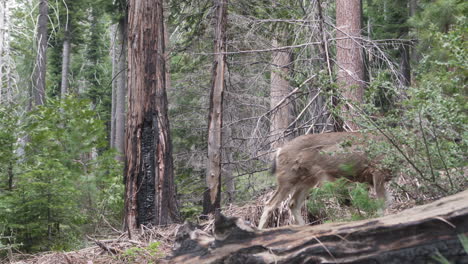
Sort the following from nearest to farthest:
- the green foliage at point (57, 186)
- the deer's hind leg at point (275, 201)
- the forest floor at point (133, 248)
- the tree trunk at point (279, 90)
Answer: the forest floor at point (133, 248)
the deer's hind leg at point (275, 201)
the tree trunk at point (279, 90)
the green foliage at point (57, 186)

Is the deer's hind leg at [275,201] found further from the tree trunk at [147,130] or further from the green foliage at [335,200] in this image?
the tree trunk at [147,130]

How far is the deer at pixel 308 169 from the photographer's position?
20.6ft

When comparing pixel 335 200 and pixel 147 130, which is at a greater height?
pixel 147 130

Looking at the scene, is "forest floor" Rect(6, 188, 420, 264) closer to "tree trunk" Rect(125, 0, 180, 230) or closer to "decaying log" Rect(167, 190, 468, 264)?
"tree trunk" Rect(125, 0, 180, 230)

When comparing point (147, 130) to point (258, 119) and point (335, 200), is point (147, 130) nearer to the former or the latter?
point (258, 119)

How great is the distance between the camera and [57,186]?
27.9 ft

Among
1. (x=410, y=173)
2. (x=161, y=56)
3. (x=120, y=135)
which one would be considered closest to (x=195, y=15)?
(x=161, y=56)

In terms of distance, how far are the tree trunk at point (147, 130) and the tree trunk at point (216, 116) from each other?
8.88 ft

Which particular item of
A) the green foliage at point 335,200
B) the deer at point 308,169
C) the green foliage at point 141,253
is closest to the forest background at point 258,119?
the deer at point 308,169

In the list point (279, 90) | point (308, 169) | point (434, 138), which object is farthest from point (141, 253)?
point (279, 90)

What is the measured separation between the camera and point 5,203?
826 centimetres

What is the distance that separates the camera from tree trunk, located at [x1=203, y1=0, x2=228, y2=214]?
1111 cm

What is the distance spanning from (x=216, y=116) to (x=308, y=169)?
4.80 metres

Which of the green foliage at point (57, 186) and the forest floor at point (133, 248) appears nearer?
the forest floor at point (133, 248)
